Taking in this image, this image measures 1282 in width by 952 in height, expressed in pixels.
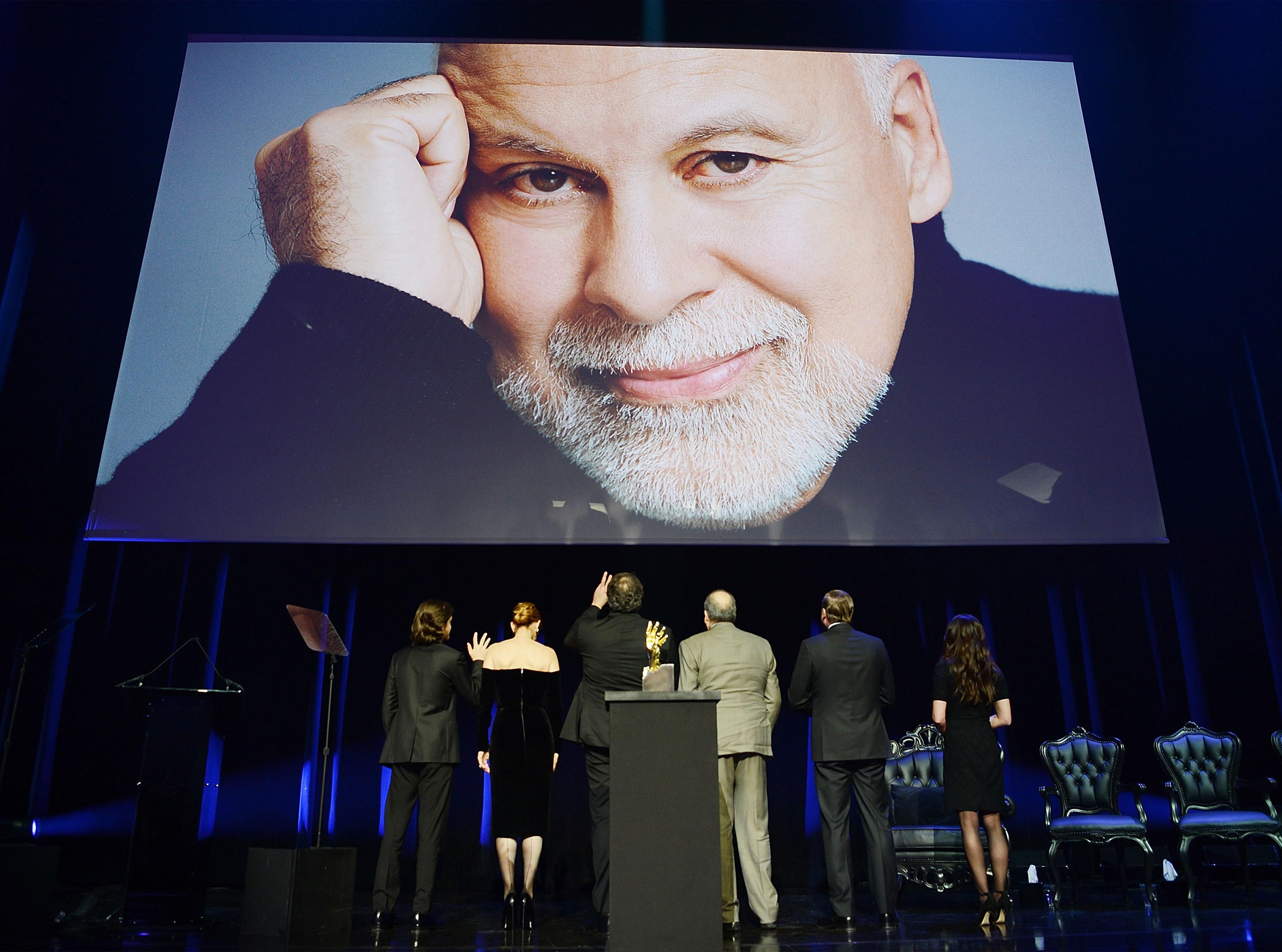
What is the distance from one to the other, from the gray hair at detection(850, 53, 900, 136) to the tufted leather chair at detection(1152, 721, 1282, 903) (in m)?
3.82

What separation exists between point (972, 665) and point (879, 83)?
3426 mm

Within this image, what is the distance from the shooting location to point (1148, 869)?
4.55 meters

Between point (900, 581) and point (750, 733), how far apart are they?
2532 millimetres

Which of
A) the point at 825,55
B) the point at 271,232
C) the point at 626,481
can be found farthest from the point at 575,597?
the point at 825,55

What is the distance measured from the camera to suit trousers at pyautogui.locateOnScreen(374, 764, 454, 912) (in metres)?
3.96

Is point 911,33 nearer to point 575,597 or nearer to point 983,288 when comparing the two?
point 983,288

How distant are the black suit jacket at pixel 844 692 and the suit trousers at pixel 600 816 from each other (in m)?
0.85

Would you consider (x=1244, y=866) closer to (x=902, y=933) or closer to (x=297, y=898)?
(x=902, y=933)

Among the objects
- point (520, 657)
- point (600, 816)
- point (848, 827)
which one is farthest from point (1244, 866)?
point (520, 657)

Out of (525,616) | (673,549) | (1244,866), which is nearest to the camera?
(525,616)

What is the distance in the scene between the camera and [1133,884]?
532 centimetres

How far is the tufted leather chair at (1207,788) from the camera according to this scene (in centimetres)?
474

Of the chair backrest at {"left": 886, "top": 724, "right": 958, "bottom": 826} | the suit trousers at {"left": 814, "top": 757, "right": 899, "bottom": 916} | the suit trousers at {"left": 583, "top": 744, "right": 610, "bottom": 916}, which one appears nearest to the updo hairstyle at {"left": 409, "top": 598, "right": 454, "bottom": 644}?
the suit trousers at {"left": 583, "top": 744, "right": 610, "bottom": 916}

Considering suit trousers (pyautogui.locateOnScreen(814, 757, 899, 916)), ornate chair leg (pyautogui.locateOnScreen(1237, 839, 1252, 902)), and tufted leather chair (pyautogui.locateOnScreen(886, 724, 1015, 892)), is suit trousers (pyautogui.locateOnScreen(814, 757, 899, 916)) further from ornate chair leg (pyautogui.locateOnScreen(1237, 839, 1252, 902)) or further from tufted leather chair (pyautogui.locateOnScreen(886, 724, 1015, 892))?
ornate chair leg (pyautogui.locateOnScreen(1237, 839, 1252, 902))
